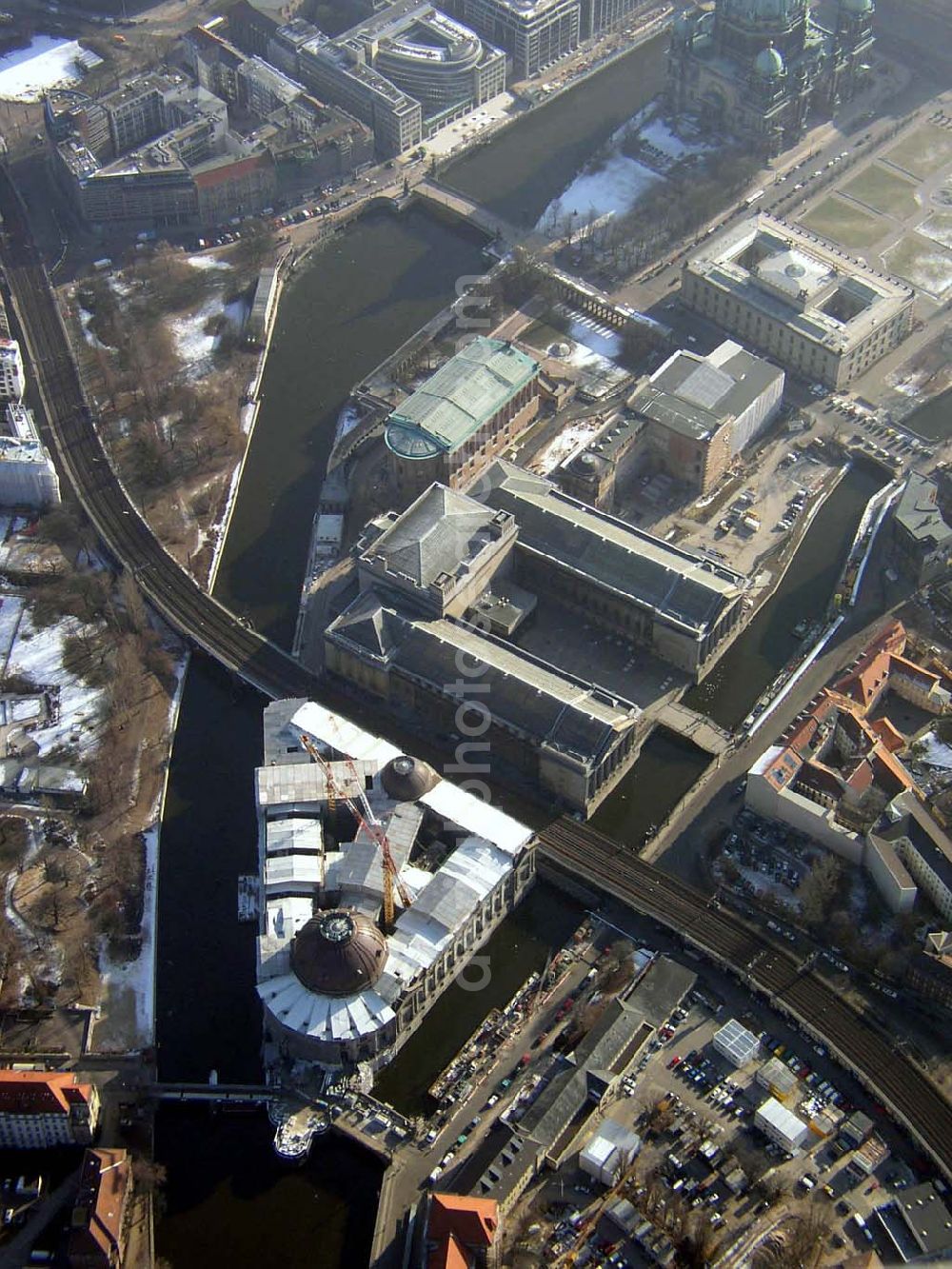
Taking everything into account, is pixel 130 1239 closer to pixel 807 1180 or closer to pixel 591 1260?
Result: pixel 591 1260

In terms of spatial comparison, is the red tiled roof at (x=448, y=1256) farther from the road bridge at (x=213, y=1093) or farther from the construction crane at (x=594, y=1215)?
the road bridge at (x=213, y=1093)

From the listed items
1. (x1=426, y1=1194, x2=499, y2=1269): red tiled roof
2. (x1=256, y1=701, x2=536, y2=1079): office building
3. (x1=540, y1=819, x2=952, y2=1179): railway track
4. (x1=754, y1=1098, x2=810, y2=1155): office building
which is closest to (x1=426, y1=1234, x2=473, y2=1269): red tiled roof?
(x1=426, y1=1194, x2=499, y2=1269): red tiled roof

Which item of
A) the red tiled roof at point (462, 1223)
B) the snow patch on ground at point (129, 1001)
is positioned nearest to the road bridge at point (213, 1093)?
the snow patch on ground at point (129, 1001)

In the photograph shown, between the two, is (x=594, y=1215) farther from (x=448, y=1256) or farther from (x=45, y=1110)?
(x=45, y=1110)

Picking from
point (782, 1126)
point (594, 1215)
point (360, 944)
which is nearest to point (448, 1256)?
point (594, 1215)

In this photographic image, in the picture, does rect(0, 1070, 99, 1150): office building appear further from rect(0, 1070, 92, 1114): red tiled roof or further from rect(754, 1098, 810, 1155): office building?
rect(754, 1098, 810, 1155): office building

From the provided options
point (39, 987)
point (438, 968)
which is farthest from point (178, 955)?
point (438, 968)
